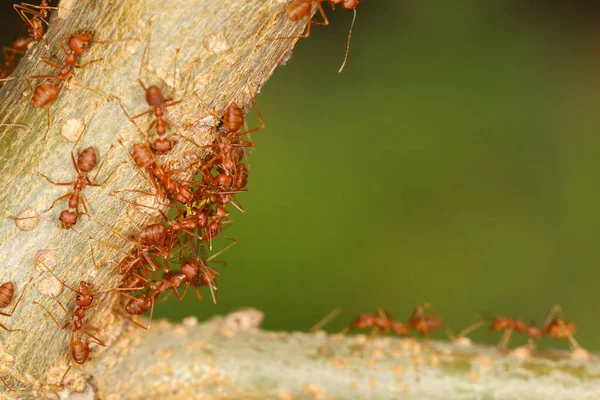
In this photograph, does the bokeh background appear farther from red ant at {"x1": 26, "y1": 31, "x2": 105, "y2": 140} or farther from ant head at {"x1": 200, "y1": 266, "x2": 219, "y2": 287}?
red ant at {"x1": 26, "y1": 31, "x2": 105, "y2": 140}

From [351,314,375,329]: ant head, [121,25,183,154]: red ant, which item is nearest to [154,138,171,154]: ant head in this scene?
[121,25,183,154]: red ant

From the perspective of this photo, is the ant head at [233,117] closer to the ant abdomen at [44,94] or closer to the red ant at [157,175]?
the red ant at [157,175]

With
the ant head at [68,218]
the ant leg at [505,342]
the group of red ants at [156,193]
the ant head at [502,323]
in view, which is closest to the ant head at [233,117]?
the group of red ants at [156,193]

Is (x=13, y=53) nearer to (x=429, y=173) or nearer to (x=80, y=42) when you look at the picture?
(x=80, y=42)

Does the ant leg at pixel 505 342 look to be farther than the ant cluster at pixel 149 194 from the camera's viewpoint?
Yes

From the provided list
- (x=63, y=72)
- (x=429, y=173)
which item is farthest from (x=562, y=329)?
(x=63, y=72)

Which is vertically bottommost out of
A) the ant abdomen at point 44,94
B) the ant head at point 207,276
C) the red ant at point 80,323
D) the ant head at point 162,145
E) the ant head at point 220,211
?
the red ant at point 80,323
